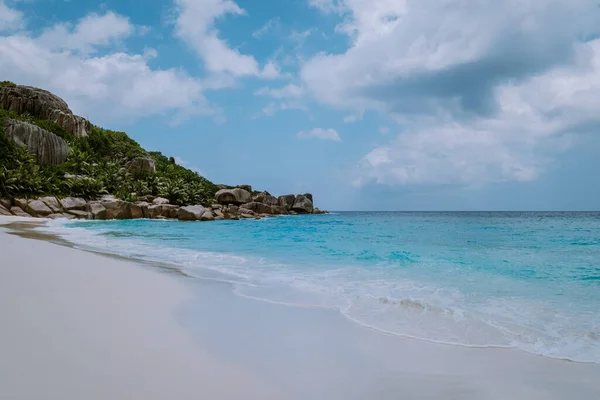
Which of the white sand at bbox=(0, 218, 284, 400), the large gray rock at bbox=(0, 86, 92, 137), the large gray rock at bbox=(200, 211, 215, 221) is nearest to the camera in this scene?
the white sand at bbox=(0, 218, 284, 400)

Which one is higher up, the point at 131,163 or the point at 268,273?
the point at 131,163

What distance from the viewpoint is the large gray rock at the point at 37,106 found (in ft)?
157

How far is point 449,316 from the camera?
467cm

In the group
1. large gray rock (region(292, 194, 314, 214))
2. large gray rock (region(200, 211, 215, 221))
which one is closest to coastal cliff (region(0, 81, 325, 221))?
large gray rock (region(200, 211, 215, 221))

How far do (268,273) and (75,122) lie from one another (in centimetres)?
5391

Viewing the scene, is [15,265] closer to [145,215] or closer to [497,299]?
[497,299]

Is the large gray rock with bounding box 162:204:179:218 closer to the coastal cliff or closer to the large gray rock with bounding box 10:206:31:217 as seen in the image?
the coastal cliff

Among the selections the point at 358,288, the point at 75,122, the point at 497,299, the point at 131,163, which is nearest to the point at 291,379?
the point at 358,288

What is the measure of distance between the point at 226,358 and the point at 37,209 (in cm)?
3141

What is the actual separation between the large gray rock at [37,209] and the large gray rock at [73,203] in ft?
6.28

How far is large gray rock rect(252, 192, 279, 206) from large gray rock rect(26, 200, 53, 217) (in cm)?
2893

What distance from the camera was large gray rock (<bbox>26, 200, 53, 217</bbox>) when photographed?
2747cm

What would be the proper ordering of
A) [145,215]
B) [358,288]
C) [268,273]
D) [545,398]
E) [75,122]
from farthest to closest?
[75,122] → [145,215] → [268,273] → [358,288] → [545,398]

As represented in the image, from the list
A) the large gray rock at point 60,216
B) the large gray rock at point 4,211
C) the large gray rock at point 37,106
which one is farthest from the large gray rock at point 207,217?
the large gray rock at point 37,106
